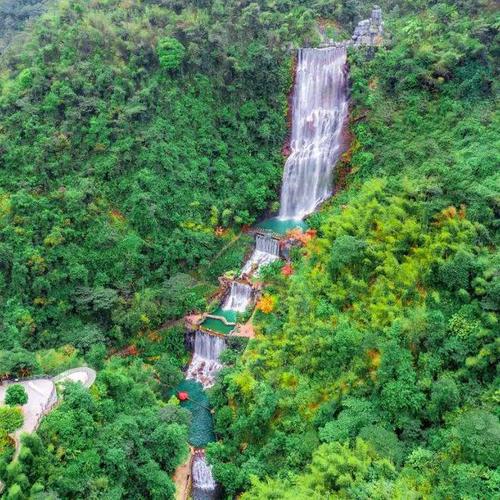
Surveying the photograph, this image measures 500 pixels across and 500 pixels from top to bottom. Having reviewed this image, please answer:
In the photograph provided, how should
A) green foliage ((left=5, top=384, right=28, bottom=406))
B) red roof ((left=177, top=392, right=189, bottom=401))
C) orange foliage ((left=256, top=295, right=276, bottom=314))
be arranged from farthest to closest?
orange foliage ((left=256, top=295, right=276, bottom=314)) → red roof ((left=177, top=392, right=189, bottom=401)) → green foliage ((left=5, top=384, right=28, bottom=406))

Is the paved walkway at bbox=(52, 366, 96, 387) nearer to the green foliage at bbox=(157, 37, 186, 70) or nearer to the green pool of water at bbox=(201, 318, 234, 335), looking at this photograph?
the green pool of water at bbox=(201, 318, 234, 335)

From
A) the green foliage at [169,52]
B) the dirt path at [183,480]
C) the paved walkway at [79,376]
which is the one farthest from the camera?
the green foliage at [169,52]

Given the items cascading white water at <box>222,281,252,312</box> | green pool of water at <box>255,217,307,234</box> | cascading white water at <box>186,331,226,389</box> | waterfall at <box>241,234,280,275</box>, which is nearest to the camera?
cascading white water at <box>186,331,226,389</box>

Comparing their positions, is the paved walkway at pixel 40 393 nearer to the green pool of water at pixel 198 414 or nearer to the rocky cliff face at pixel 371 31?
the green pool of water at pixel 198 414

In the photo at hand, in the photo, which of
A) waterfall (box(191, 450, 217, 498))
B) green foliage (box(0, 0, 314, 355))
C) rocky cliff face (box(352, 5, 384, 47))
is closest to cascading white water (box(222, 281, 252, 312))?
green foliage (box(0, 0, 314, 355))

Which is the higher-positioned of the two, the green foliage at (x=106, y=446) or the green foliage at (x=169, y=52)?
the green foliage at (x=169, y=52)

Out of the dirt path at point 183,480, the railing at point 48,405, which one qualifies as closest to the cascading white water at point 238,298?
the dirt path at point 183,480

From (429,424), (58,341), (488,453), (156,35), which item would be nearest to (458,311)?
(429,424)

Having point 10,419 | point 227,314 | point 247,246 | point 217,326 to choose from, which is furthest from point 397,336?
point 247,246
